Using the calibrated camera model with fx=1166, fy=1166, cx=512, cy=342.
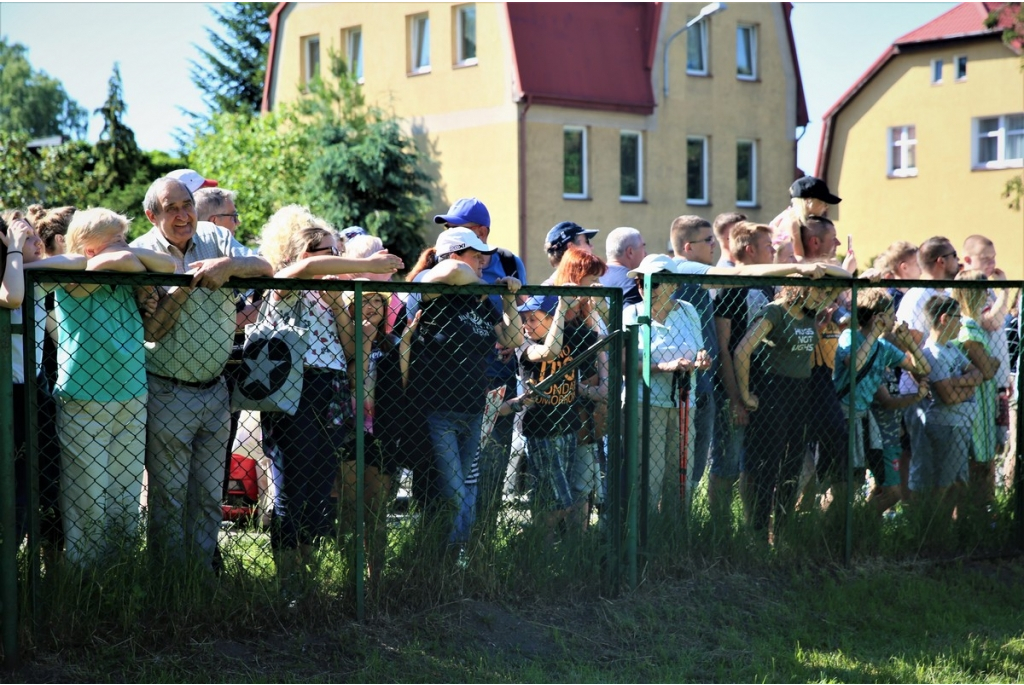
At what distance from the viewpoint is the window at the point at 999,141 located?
2980 cm

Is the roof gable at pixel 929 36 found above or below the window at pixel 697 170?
above

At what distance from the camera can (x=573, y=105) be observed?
27.3 metres

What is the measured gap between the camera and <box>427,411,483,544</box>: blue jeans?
5.49m

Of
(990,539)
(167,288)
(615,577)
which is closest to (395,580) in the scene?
(615,577)

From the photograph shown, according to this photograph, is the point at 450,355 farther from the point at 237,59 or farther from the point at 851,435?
the point at 237,59

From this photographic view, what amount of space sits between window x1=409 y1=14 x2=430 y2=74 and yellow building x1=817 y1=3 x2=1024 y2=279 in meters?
12.0

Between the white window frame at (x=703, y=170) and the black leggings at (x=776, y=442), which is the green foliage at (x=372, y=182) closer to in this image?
the white window frame at (x=703, y=170)

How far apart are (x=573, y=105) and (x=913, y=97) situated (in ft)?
33.2

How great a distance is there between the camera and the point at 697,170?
30469 millimetres

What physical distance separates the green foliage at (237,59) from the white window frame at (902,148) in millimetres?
24922

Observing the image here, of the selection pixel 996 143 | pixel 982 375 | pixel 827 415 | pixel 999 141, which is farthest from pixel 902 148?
pixel 827 415

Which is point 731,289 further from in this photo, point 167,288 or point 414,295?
point 167,288

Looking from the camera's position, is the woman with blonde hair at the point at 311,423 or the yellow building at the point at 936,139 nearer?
the woman with blonde hair at the point at 311,423

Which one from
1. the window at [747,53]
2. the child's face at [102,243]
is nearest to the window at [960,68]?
the window at [747,53]
